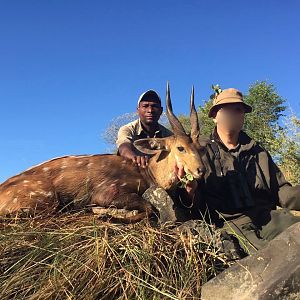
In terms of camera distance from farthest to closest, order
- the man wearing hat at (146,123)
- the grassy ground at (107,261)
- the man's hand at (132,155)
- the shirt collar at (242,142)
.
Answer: the man wearing hat at (146,123)
the man's hand at (132,155)
the shirt collar at (242,142)
the grassy ground at (107,261)

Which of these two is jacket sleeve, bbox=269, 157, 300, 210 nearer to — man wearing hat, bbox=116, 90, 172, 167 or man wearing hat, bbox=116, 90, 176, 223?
man wearing hat, bbox=116, 90, 176, 223

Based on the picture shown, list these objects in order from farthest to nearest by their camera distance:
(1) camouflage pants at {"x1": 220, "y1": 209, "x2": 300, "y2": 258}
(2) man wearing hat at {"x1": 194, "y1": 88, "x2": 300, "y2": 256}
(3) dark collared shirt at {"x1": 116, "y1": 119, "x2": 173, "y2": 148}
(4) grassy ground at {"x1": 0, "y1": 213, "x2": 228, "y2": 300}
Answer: (3) dark collared shirt at {"x1": 116, "y1": 119, "x2": 173, "y2": 148} < (2) man wearing hat at {"x1": 194, "y1": 88, "x2": 300, "y2": 256} < (1) camouflage pants at {"x1": 220, "y1": 209, "x2": 300, "y2": 258} < (4) grassy ground at {"x1": 0, "y1": 213, "x2": 228, "y2": 300}

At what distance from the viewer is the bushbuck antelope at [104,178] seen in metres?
4.92

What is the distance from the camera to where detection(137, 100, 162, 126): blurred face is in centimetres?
718

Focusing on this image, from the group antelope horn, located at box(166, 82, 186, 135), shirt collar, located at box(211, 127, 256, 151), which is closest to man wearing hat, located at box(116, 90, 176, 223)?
antelope horn, located at box(166, 82, 186, 135)

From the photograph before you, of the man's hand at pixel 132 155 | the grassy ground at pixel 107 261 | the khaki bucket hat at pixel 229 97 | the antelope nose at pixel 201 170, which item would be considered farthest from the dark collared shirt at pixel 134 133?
the grassy ground at pixel 107 261

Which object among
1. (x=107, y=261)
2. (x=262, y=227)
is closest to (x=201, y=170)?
(x=262, y=227)

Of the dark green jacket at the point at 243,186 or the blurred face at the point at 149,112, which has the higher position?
the blurred face at the point at 149,112

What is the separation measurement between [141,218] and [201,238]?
94 centimetres

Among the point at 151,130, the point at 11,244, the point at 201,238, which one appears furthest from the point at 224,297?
the point at 151,130

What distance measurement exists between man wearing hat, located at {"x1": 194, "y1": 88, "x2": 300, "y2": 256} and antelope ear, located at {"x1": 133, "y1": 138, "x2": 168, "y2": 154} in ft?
2.51

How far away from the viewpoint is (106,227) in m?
3.45

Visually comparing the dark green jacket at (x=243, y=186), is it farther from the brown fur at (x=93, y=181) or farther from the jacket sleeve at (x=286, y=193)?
the brown fur at (x=93, y=181)

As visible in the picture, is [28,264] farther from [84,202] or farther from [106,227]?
[84,202]
